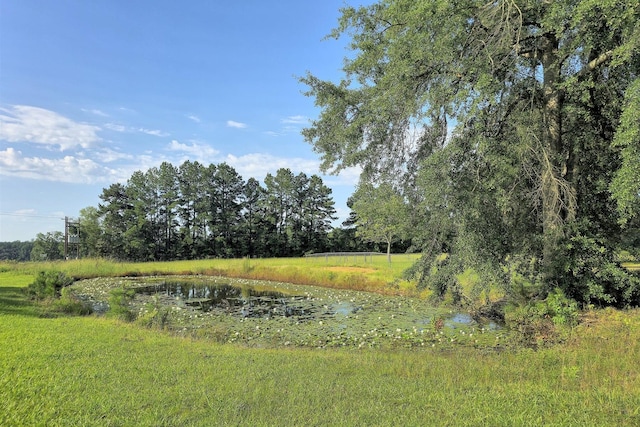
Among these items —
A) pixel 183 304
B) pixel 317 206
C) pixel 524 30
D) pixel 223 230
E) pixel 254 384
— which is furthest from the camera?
pixel 317 206

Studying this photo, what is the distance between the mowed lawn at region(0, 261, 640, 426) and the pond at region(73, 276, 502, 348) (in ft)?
7.26

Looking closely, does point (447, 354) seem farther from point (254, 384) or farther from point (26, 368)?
point (26, 368)

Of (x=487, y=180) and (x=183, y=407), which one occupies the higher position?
(x=487, y=180)

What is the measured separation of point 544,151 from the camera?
31.4 feet

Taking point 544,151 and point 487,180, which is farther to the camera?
point 487,180

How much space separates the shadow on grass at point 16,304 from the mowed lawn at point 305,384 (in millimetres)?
3282

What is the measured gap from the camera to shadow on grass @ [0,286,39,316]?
1072 centimetres

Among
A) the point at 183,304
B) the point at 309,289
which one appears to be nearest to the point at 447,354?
the point at 183,304

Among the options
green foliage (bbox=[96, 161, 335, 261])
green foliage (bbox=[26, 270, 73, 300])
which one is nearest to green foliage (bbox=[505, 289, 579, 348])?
green foliage (bbox=[26, 270, 73, 300])

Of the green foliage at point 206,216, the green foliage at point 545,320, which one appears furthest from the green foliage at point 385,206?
the green foliage at point 206,216

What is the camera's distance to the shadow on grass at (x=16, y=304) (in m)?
10.7

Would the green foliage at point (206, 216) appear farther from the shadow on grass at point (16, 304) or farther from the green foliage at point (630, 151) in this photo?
the green foliage at point (630, 151)

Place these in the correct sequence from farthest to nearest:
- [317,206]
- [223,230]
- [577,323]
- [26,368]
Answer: [317,206] < [223,230] < [577,323] < [26,368]

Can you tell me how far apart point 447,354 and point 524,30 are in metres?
8.76
